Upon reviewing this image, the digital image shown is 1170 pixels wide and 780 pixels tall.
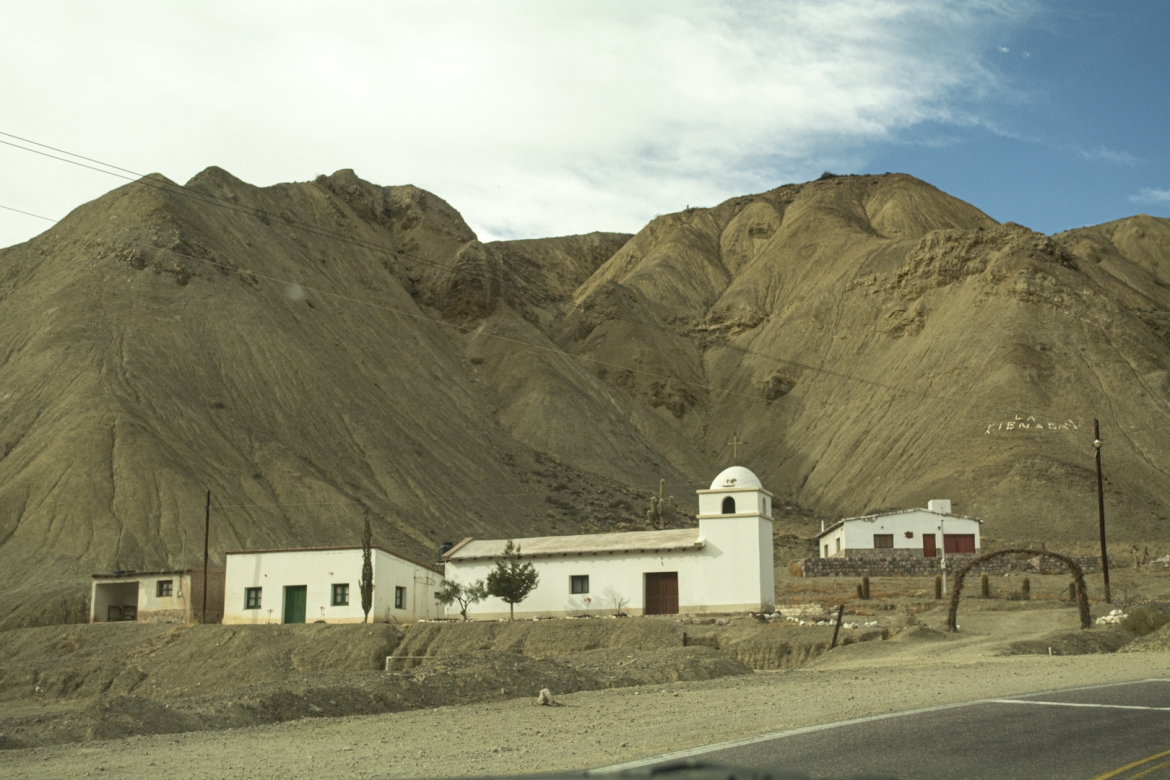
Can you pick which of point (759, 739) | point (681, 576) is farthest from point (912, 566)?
point (759, 739)

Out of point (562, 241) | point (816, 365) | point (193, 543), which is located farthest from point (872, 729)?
point (562, 241)

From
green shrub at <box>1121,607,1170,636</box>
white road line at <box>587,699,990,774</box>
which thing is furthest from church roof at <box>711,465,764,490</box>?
white road line at <box>587,699,990,774</box>

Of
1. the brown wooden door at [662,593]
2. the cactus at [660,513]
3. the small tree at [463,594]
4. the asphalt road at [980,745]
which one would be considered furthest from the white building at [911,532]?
the asphalt road at [980,745]

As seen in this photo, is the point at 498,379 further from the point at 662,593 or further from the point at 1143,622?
the point at 1143,622

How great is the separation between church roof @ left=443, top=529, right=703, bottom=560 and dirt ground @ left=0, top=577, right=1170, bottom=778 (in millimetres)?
4588

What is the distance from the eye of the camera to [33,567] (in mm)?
44562

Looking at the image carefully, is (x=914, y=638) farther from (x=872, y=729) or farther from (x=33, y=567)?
(x=33, y=567)

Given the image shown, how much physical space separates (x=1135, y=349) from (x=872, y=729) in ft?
235

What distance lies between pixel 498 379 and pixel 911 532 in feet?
125

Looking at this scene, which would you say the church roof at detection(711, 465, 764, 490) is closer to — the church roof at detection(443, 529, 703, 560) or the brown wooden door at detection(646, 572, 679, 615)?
the church roof at detection(443, 529, 703, 560)

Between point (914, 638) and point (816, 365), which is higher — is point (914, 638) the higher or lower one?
the lower one

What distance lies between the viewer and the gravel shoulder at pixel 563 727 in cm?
1335

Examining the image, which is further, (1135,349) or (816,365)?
(816,365)

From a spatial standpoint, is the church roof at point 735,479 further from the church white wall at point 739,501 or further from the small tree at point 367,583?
the small tree at point 367,583
